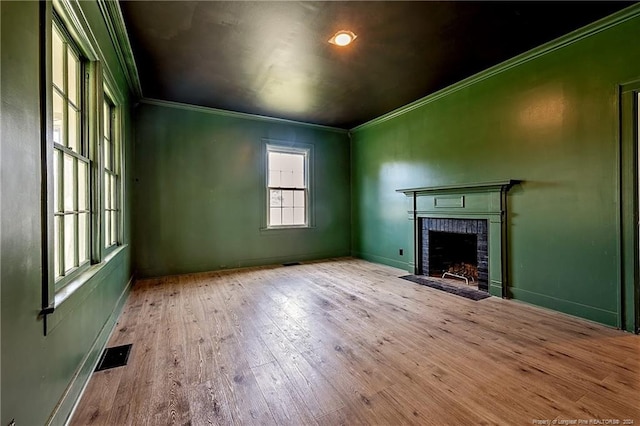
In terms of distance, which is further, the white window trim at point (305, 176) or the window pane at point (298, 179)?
the window pane at point (298, 179)

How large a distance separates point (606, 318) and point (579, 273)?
16.9 inches

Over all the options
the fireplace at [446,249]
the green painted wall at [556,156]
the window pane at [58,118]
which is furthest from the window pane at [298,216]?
the window pane at [58,118]

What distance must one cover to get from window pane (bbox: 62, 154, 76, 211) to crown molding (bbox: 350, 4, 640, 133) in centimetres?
437

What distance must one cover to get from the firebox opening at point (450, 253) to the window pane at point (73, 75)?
4.45 meters

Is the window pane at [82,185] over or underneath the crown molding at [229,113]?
underneath

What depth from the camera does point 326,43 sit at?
292cm

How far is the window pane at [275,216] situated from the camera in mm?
5547

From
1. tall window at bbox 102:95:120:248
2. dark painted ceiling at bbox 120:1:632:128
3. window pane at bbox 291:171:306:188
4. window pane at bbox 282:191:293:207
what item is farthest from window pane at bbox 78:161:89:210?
window pane at bbox 291:171:306:188

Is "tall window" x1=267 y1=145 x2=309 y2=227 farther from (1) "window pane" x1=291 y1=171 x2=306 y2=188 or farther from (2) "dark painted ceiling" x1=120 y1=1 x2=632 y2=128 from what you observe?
(2) "dark painted ceiling" x1=120 y1=1 x2=632 y2=128

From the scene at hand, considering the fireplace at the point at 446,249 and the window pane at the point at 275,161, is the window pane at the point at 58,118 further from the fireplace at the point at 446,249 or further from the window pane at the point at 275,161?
the fireplace at the point at 446,249

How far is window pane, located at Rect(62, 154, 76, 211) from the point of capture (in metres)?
1.76

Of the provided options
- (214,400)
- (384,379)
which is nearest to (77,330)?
(214,400)

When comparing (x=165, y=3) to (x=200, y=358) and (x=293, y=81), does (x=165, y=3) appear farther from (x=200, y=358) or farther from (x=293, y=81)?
(x=200, y=358)

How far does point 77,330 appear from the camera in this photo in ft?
5.62
